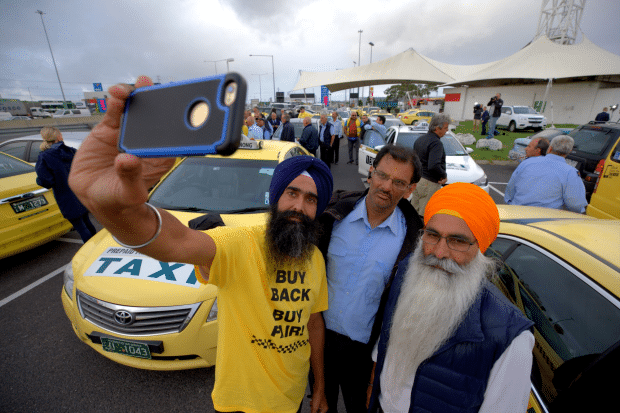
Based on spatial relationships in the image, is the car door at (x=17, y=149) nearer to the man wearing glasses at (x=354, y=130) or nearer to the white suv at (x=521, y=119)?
the man wearing glasses at (x=354, y=130)

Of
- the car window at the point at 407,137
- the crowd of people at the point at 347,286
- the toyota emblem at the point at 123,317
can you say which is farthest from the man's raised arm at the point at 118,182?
the car window at the point at 407,137

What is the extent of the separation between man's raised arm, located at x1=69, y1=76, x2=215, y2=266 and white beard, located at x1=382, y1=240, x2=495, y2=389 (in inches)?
42.1

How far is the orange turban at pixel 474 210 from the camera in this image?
133 centimetres

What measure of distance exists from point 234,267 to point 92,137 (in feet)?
2.27

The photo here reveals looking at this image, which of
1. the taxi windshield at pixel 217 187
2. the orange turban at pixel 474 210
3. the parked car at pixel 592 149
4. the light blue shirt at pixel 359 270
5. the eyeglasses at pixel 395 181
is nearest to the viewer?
the orange turban at pixel 474 210

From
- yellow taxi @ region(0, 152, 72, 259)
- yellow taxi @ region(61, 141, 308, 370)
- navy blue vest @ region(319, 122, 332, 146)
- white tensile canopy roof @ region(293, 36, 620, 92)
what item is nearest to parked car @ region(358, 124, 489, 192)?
navy blue vest @ region(319, 122, 332, 146)

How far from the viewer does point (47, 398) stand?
2318 millimetres

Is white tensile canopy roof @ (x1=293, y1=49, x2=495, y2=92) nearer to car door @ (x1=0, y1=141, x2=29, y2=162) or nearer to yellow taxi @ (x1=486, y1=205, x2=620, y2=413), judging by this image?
car door @ (x1=0, y1=141, x2=29, y2=162)

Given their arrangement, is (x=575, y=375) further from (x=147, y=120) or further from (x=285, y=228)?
(x=147, y=120)

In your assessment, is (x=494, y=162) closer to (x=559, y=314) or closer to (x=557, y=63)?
(x=559, y=314)

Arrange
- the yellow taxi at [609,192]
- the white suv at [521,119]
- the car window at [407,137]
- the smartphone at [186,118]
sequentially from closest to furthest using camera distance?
the smartphone at [186,118] < the yellow taxi at [609,192] < the car window at [407,137] < the white suv at [521,119]

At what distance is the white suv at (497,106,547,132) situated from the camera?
1922 cm

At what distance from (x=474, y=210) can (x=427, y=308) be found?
505 millimetres

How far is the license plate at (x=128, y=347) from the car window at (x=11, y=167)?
167 inches
